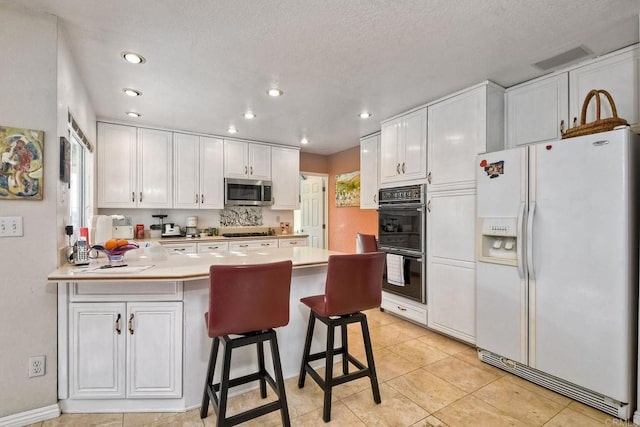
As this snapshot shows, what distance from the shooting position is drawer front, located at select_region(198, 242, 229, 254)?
4.16 metres

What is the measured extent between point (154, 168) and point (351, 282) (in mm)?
3576

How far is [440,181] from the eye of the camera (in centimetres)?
305

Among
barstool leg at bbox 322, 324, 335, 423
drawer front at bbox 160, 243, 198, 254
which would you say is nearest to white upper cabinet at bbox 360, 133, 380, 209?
drawer front at bbox 160, 243, 198, 254

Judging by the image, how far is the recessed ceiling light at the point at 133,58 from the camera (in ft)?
7.43

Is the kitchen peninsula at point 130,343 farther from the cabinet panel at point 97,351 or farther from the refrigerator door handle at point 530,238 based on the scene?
the refrigerator door handle at point 530,238

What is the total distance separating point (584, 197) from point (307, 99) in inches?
98.6

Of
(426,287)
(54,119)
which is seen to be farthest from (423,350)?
(54,119)

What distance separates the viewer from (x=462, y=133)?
2.85m

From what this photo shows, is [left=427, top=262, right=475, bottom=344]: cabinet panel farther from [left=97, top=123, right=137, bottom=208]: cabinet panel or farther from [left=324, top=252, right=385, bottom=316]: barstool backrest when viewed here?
[left=97, top=123, right=137, bottom=208]: cabinet panel

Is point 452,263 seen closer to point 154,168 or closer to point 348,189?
point 348,189

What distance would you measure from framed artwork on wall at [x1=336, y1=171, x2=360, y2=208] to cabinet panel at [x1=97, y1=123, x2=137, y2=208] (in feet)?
10.8

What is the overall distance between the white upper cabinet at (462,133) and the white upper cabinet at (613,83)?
0.56 meters

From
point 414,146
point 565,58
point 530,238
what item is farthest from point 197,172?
point 565,58

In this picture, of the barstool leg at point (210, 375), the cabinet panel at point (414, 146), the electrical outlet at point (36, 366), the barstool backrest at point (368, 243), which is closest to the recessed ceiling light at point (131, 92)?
the electrical outlet at point (36, 366)
